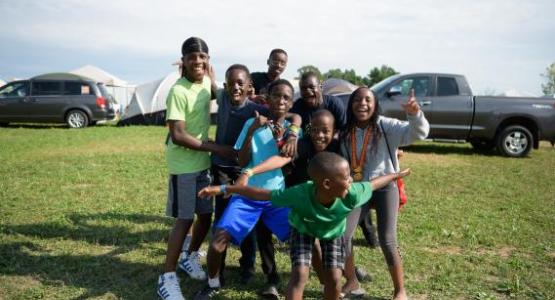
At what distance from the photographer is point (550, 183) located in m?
7.39

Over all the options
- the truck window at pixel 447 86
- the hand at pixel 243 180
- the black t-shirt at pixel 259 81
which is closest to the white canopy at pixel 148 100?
the truck window at pixel 447 86

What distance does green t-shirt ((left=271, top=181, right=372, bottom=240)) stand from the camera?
269cm

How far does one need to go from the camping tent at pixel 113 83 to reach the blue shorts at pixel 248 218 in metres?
26.5

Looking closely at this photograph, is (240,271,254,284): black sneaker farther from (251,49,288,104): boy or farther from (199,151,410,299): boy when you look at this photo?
(251,49,288,104): boy

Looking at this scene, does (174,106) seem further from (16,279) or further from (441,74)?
(441,74)

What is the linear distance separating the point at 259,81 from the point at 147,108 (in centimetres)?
1356

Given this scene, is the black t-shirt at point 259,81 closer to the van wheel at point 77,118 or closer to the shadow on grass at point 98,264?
the shadow on grass at point 98,264

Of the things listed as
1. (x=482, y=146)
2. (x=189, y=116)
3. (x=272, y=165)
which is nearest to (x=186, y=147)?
(x=189, y=116)

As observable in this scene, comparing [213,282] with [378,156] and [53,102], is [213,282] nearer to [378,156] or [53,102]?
[378,156]

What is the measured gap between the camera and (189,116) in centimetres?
328

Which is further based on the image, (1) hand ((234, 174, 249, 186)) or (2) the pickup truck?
(2) the pickup truck

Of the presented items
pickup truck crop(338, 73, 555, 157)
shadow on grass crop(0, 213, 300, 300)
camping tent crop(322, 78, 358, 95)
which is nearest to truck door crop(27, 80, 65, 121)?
camping tent crop(322, 78, 358, 95)

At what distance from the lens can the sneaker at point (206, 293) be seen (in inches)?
125

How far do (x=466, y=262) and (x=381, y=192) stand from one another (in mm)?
1451
